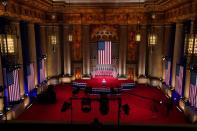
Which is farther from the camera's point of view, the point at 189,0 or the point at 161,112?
the point at 161,112

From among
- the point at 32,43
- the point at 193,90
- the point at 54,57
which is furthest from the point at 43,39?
the point at 193,90

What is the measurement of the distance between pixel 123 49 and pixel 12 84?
11.1 m

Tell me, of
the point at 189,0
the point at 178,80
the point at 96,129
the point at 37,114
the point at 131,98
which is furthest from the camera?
the point at 131,98

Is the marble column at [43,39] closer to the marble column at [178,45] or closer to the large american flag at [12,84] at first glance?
the large american flag at [12,84]

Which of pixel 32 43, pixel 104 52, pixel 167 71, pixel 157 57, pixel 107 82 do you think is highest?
pixel 32 43

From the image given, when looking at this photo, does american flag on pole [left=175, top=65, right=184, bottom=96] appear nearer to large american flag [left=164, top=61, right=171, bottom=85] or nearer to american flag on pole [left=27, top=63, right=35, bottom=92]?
large american flag [left=164, top=61, right=171, bottom=85]

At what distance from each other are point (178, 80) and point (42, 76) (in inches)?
427

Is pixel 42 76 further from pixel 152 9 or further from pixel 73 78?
pixel 152 9

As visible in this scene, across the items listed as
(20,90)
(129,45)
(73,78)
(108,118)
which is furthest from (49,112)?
(129,45)

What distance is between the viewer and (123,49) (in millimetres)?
19875

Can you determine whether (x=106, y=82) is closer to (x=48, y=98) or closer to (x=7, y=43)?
(x=48, y=98)

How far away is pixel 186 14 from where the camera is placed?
1252 centimetres

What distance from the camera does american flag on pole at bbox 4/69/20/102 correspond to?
38.0 feet

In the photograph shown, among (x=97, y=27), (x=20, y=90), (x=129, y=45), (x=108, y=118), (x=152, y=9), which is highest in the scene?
(x=152, y=9)
